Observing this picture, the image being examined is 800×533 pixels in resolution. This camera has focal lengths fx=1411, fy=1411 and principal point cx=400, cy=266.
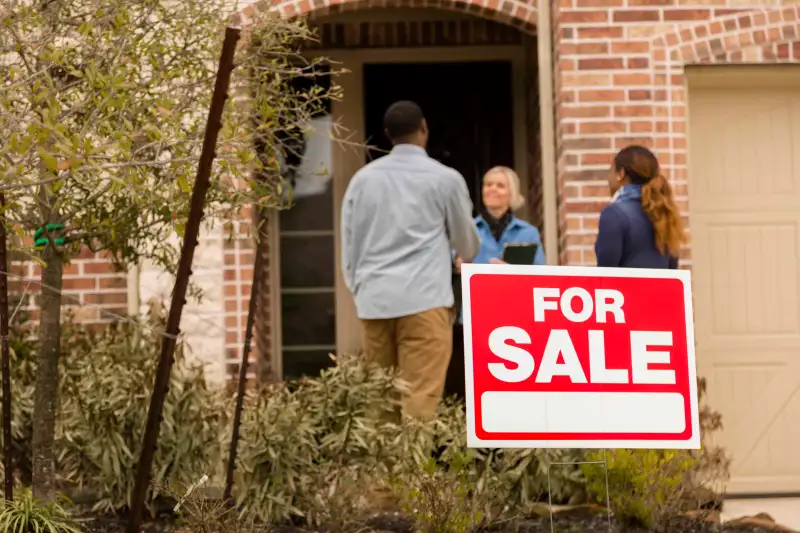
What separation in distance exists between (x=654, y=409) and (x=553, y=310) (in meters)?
0.48

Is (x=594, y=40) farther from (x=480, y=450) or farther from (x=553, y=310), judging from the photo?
(x=553, y=310)

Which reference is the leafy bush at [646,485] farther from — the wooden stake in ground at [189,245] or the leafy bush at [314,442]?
the wooden stake in ground at [189,245]

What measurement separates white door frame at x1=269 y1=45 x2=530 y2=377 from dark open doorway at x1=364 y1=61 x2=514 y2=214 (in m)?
0.06

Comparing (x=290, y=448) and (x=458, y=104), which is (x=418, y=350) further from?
(x=458, y=104)

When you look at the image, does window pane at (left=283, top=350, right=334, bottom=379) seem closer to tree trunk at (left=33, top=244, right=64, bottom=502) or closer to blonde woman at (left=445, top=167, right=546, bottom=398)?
blonde woman at (left=445, top=167, right=546, bottom=398)

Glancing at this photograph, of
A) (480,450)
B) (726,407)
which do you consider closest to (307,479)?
(480,450)

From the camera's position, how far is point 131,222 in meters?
5.70

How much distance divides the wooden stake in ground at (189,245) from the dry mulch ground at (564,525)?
3.08ft

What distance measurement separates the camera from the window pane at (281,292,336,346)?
384 inches

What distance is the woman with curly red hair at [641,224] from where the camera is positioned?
6.55m

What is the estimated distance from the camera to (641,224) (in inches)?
259

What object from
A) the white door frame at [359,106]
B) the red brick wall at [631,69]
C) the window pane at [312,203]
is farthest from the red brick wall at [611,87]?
the window pane at [312,203]

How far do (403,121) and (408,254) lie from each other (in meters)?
0.66

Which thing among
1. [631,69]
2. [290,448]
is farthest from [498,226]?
[290,448]
